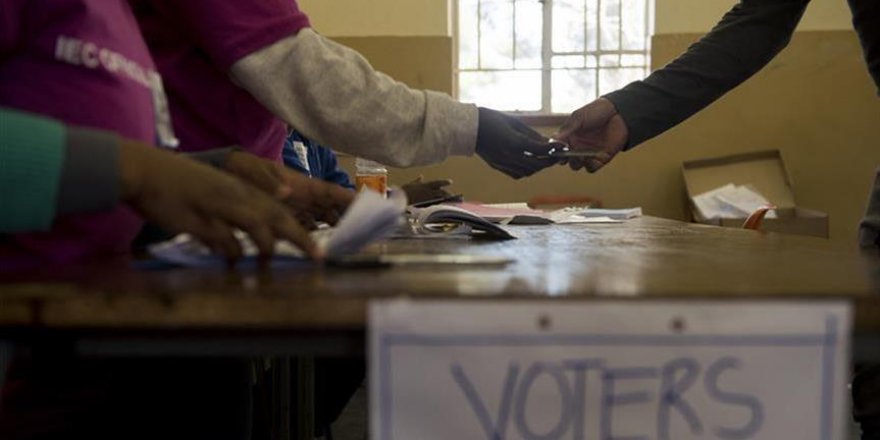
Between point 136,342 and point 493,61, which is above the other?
point 493,61

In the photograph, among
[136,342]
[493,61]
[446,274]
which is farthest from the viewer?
[493,61]

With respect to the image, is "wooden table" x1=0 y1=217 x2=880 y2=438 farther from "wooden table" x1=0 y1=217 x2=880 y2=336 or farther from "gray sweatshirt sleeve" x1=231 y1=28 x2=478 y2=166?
"gray sweatshirt sleeve" x1=231 y1=28 x2=478 y2=166

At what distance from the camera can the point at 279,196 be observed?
2.89 feet

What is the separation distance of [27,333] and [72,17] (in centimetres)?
30

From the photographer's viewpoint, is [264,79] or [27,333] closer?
[27,333]

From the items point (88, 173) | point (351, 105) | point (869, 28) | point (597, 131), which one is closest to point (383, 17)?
point (597, 131)

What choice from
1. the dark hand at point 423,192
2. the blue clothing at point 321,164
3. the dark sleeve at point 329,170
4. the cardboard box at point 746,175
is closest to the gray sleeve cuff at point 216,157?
the blue clothing at point 321,164

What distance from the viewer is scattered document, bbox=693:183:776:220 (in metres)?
3.77

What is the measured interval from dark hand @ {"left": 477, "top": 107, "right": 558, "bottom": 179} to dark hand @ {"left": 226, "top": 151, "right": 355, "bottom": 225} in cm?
20

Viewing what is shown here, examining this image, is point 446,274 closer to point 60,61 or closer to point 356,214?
point 356,214

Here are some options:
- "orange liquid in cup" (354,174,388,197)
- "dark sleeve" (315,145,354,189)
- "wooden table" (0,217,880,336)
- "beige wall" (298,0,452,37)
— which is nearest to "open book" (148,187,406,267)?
"wooden table" (0,217,880,336)

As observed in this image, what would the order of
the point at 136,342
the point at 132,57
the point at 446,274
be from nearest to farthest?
the point at 136,342 → the point at 446,274 → the point at 132,57

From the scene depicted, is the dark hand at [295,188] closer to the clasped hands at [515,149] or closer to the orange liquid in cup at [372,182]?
the clasped hands at [515,149]

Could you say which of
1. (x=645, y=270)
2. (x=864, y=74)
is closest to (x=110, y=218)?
(x=645, y=270)
